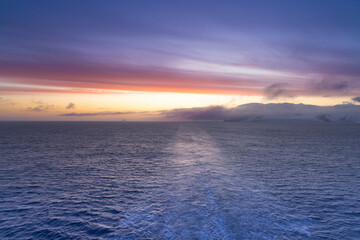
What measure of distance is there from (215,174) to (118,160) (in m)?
23.2

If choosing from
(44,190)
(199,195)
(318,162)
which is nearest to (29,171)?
(44,190)

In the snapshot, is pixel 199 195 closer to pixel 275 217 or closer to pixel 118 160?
pixel 275 217

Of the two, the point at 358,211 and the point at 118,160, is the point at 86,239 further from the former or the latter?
the point at 118,160

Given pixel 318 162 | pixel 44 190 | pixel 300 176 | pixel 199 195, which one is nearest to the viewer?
pixel 199 195

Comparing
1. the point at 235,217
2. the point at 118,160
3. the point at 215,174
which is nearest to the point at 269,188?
the point at 215,174

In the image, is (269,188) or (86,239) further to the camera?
(269,188)

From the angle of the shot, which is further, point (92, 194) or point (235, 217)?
point (92, 194)

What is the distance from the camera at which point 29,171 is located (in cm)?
3700

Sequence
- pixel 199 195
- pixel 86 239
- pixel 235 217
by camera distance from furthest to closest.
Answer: pixel 199 195, pixel 235 217, pixel 86 239

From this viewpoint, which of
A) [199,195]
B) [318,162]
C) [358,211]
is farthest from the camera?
[318,162]

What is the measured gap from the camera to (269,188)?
2852 centimetres

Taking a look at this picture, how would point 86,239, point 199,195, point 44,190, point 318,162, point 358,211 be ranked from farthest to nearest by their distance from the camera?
1. point 318,162
2. point 44,190
3. point 199,195
4. point 358,211
5. point 86,239

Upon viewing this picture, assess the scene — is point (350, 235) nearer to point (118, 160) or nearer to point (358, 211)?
point (358, 211)

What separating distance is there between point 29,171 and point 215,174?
29.7 meters
